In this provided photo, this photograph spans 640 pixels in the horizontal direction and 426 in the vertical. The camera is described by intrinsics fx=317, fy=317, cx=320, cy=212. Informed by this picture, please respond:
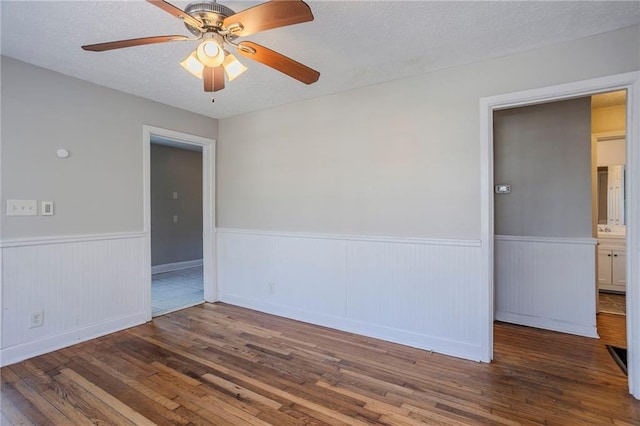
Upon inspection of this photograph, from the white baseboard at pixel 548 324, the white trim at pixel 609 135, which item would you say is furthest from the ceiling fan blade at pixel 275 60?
the white trim at pixel 609 135

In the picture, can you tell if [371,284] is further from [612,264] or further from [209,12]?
[612,264]

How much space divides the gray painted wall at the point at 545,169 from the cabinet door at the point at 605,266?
1996 millimetres

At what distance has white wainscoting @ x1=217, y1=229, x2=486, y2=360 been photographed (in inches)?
106

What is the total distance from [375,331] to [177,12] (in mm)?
2907

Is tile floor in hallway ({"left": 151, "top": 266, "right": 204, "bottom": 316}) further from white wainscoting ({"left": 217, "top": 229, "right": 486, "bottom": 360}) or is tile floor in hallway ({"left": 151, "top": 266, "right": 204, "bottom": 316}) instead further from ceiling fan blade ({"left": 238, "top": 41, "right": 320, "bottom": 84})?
ceiling fan blade ({"left": 238, "top": 41, "right": 320, "bottom": 84})

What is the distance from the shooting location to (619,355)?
8.75 ft

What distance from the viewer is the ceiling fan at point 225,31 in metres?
1.43

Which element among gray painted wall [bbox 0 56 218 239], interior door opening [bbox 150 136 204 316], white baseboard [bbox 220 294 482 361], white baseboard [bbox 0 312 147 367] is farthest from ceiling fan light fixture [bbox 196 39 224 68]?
interior door opening [bbox 150 136 204 316]

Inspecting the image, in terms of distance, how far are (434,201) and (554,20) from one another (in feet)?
4.81

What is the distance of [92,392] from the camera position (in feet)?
7.13

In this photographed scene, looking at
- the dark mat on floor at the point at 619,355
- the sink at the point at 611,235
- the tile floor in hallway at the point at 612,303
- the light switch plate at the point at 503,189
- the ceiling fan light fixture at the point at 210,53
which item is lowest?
the dark mat on floor at the point at 619,355

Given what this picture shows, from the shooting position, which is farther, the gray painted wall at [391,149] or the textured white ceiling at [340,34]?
the gray painted wall at [391,149]

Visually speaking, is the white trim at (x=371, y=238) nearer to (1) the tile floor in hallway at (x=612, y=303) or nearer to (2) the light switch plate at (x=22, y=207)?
(2) the light switch plate at (x=22, y=207)

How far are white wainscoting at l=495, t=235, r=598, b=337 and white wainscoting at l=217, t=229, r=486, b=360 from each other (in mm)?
1181
